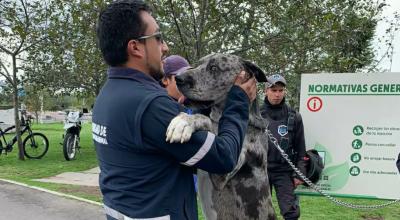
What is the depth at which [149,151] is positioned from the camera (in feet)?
6.16

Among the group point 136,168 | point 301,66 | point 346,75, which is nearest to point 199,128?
point 136,168

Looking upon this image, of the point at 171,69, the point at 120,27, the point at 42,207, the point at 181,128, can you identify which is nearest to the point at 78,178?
the point at 42,207

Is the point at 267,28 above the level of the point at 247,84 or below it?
above

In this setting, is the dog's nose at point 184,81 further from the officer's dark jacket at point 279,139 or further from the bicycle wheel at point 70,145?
the bicycle wheel at point 70,145

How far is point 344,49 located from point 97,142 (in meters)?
7.87

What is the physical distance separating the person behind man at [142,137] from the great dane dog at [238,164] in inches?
14.2

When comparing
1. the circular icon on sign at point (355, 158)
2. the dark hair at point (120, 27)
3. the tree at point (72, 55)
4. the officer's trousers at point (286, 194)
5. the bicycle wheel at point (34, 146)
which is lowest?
the bicycle wheel at point (34, 146)

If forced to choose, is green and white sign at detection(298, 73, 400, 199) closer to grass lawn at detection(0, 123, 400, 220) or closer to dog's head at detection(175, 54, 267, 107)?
grass lawn at detection(0, 123, 400, 220)

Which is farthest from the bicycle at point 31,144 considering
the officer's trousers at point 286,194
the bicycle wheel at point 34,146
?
the officer's trousers at point 286,194

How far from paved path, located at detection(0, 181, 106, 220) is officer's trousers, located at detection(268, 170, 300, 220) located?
9.82 feet

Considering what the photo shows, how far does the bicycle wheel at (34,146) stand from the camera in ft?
45.8

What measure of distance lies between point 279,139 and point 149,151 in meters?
3.46

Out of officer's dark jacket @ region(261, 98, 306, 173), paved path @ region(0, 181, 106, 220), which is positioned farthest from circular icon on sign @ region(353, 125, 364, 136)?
paved path @ region(0, 181, 106, 220)

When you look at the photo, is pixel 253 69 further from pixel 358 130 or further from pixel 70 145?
pixel 70 145
